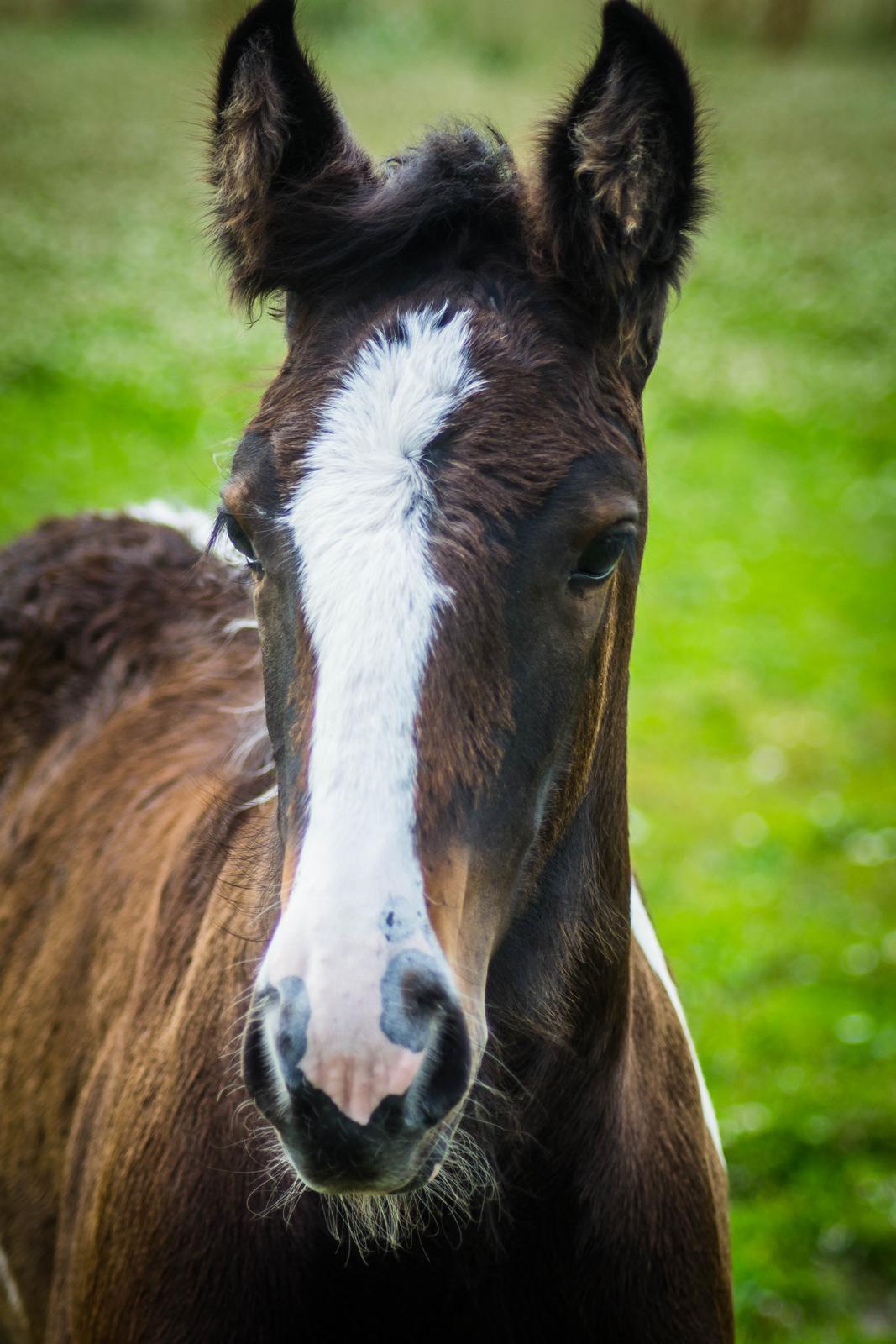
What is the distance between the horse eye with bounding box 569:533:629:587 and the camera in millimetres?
1850

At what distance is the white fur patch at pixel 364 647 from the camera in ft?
4.78

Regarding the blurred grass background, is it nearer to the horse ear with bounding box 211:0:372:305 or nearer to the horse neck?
the horse ear with bounding box 211:0:372:305

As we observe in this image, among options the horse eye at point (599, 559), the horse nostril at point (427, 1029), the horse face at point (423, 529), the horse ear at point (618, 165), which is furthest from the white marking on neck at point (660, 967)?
the horse ear at point (618, 165)

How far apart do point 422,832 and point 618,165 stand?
3.98 ft

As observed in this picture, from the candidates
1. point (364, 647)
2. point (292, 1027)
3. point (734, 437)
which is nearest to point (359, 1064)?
point (292, 1027)

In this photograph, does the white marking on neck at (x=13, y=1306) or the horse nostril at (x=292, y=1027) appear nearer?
the horse nostril at (x=292, y=1027)

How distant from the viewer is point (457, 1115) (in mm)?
1691

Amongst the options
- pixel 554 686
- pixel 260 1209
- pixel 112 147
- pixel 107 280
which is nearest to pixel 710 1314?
pixel 260 1209

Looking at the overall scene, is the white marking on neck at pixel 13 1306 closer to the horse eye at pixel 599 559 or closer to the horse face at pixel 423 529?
the horse face at pixel 423 529

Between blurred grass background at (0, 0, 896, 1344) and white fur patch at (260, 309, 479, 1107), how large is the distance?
2.22 feet

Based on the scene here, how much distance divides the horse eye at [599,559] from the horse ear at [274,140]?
0.78 m

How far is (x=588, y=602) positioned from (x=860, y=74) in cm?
1825

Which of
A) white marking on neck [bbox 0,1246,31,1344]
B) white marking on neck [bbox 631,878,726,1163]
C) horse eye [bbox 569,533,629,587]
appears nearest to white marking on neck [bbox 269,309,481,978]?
horse eye [bbox 569,533,629,587]

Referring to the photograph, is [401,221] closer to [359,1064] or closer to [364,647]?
[364,647]
